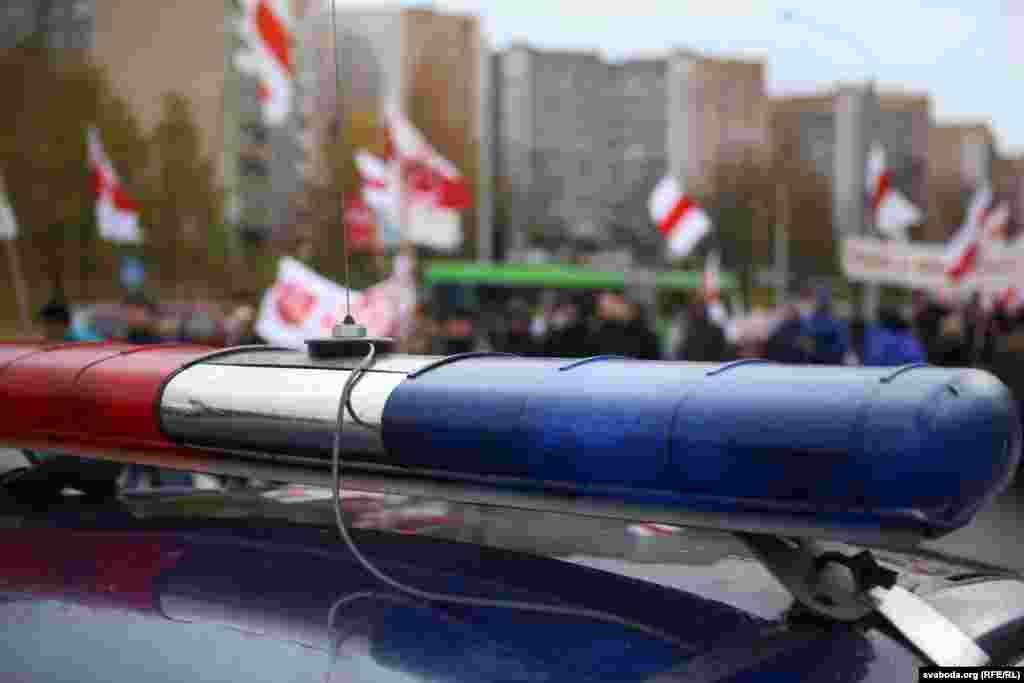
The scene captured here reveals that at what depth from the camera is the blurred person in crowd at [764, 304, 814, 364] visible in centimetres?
1134

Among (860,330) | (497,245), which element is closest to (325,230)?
(497,245)

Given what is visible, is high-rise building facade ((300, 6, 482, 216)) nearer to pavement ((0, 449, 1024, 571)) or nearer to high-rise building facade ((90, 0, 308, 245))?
high-rise building facade ((90, 0, 308, 245))

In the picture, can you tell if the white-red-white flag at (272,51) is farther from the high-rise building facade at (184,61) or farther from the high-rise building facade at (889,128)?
the high-rise building facade at (889,128)

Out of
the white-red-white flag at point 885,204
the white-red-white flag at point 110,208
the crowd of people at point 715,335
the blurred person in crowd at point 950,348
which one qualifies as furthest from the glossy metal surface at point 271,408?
the white-red-white flag at point 885,204

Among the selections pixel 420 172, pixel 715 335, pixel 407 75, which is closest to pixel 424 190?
pixel 420 172

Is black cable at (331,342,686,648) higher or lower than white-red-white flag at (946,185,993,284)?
higher

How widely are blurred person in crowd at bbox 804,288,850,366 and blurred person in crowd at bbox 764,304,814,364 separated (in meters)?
0.18

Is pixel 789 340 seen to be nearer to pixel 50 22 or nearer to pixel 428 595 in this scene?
pixel 428 595

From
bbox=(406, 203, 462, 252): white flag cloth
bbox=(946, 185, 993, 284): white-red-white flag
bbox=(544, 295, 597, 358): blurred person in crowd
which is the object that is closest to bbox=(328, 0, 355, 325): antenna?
bbox=(544, 295, 597, 358): blurred person in crowd

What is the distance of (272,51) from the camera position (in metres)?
14.4

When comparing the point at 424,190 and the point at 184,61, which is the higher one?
the point at 184,61

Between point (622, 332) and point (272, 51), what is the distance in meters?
5.25

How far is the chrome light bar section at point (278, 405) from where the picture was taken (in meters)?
1.88

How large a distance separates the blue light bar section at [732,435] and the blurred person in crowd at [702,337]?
10315 millimetres
